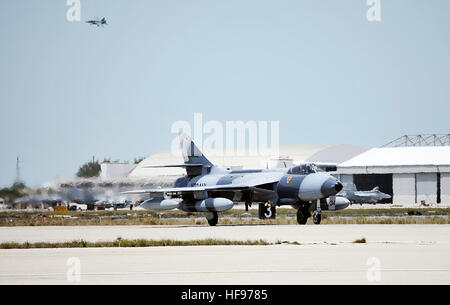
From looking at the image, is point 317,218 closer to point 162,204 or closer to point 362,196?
point 162,204

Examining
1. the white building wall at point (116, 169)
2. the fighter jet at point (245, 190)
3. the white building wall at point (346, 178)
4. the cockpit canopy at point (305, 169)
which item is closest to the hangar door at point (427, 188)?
the white building wall at point (346, 178)

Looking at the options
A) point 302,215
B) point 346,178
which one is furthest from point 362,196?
point 302,215

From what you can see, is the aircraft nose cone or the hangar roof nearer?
the aircraft nose cone

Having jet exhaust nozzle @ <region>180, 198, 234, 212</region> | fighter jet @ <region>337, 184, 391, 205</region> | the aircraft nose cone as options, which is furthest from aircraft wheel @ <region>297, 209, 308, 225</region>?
fighter jet @ <region>337, 184, 391, 205</region>

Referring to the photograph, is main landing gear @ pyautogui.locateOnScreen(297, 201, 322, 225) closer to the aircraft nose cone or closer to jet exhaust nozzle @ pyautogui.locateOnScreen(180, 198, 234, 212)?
the aircraft nose cone

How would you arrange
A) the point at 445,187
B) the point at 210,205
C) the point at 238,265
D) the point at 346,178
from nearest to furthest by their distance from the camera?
the point at 238,265, the point at 210,205, the point at 445,187, the point at 346,178

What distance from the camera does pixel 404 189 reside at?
8969 centimetres

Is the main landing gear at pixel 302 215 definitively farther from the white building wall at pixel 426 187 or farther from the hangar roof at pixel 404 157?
A: the hangar roof at pixel 404 157

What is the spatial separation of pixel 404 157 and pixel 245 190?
5489 centimetres

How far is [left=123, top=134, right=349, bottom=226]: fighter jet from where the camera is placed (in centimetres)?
3941

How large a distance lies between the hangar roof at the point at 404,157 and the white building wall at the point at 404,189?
159cm

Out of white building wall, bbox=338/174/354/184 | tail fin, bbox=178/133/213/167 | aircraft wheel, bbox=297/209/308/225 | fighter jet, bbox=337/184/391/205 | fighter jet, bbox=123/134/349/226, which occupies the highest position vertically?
tail fin, bbox=178/133/213/167

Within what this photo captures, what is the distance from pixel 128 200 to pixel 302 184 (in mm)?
64634

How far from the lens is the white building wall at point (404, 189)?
291 ft
